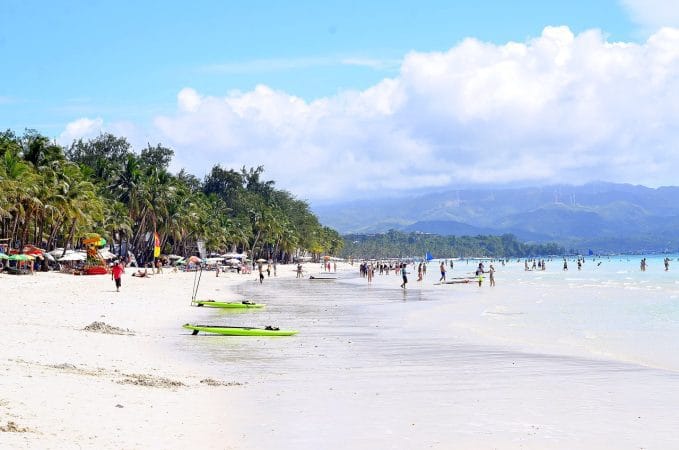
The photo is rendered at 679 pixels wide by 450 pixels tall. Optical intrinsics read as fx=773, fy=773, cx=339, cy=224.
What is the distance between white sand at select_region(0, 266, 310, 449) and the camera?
877 cm

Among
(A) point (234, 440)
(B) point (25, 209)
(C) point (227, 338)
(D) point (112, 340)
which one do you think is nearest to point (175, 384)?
(A) point (234, 440)

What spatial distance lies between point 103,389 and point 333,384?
399 cm

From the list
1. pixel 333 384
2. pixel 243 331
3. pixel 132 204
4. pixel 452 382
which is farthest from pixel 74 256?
pixel 452 382

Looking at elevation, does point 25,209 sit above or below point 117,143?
below

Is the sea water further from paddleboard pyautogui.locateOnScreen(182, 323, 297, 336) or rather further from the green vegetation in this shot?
the green vegetation

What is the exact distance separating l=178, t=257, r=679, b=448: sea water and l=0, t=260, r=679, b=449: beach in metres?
0.04

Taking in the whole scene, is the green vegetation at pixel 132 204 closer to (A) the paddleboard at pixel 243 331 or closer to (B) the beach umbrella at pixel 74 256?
(B) the beach umbrella at pixel 74 256

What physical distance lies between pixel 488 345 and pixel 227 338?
6880mm

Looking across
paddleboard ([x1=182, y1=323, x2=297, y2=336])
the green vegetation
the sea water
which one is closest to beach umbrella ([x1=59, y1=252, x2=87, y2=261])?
the green vegetation

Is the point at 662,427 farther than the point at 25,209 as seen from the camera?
No

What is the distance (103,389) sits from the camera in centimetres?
1145

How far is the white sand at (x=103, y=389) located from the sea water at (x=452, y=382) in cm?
64

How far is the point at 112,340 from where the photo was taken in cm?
1855

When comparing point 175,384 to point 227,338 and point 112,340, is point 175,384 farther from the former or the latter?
point 227,338
